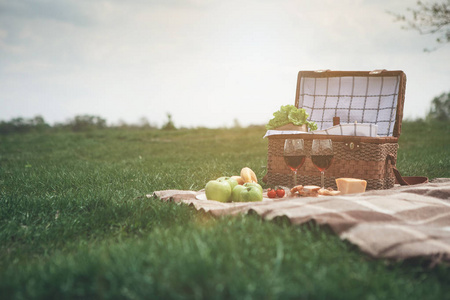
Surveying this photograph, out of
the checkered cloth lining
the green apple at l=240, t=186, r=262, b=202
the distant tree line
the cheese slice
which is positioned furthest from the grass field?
the distant tree line

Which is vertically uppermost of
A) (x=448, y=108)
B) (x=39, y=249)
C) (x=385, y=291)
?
(x=448, y=108)

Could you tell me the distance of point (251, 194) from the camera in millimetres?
3168

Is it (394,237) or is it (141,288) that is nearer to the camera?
(141,288)

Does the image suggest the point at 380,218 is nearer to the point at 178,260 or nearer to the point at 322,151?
the point at 322,151

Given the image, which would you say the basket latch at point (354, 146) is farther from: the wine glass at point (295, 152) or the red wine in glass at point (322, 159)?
the wine glass at point (295, 152)

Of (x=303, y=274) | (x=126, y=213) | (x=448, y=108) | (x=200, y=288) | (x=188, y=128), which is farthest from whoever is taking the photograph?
(x=448, y=108)

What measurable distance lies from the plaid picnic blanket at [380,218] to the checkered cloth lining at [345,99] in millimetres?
2400

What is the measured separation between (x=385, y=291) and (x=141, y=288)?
40.0 inches

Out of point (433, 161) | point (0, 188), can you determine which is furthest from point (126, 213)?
point (433, 161)

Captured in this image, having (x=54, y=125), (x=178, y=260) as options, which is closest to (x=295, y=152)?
(x=178, y=260)

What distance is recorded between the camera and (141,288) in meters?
1.45

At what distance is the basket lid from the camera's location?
4.96 meters

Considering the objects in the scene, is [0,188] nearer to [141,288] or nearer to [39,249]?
[39,249]

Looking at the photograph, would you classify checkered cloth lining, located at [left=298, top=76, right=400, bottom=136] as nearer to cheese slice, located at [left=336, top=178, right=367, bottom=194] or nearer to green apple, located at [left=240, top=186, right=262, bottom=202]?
cheese slice, located at [left=336, top=178, right=367, bottom=194]
